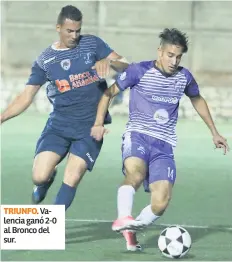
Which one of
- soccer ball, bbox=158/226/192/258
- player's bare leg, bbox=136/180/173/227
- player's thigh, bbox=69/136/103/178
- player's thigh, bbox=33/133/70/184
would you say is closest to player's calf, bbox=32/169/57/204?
player's thigh, bbox=33/133/70/184

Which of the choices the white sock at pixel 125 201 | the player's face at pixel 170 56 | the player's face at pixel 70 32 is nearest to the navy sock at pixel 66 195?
the white sock at pixel 125 201

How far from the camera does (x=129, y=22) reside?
19.9 meters

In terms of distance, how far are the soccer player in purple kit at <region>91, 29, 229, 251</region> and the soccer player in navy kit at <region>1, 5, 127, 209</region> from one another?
49cm

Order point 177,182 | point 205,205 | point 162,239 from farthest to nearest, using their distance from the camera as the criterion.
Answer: point 177,182 < point 205,205 < point 162,239

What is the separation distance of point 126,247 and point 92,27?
1180 centimetres

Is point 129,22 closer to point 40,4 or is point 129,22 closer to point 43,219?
point 40,4

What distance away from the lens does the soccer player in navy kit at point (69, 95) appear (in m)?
9.25

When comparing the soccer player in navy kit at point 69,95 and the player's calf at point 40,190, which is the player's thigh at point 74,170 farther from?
the player's calf at point 40,190

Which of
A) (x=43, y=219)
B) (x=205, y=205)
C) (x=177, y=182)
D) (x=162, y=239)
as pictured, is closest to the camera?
(x=162, y=239)

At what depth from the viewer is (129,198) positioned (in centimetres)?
842

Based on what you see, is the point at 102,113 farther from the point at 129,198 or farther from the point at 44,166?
the point at 44,166

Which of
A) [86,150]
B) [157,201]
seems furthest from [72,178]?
[157,201]

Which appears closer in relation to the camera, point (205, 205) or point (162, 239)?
point (162, 239)

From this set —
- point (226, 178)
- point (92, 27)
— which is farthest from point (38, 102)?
point (226, 178)
